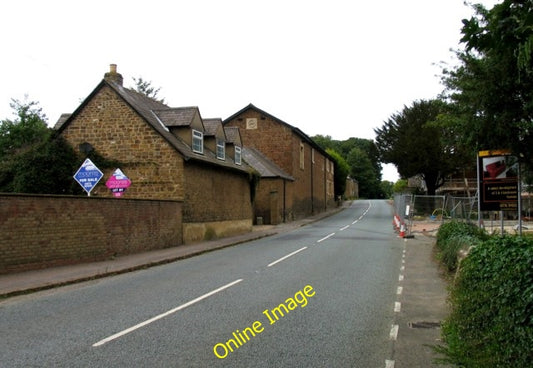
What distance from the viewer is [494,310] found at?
4793mm

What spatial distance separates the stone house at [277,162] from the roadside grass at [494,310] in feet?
106

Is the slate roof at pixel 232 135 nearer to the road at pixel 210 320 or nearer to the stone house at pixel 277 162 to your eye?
the stone house at pixel 277 162

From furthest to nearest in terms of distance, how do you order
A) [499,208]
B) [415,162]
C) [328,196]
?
[328,196] → [415,162] → [499,208]

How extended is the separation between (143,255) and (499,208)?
37.9 ft

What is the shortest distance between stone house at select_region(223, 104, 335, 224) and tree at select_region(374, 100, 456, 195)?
31.3 ft

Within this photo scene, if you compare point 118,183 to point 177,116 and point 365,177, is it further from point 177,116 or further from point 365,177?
point 365,177

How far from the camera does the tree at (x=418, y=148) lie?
45.0 m

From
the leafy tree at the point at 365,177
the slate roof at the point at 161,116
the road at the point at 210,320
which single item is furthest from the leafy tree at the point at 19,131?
the leafy tree at the point at 365,177

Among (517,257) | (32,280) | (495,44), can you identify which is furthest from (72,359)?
(32,280)

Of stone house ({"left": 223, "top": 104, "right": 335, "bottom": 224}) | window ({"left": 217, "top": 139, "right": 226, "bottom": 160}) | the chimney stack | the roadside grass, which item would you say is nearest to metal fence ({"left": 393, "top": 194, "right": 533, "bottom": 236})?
stone house ({"left": 223, "top": 104, "right": 335, "bottom": 224})

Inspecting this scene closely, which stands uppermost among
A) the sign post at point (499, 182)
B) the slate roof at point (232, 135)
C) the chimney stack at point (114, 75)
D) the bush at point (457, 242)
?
the chimney stack at point (114, 75)

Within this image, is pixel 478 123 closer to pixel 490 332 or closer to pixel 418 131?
pixel 490 332

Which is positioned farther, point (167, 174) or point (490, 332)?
point (167, 174)

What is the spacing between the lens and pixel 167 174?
20812 mm
